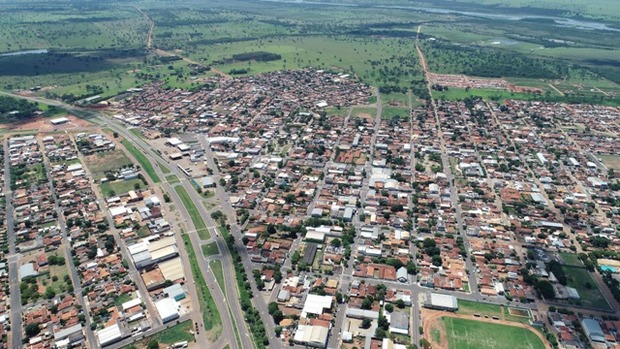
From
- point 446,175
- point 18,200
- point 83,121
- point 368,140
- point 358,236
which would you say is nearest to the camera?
point 358,236

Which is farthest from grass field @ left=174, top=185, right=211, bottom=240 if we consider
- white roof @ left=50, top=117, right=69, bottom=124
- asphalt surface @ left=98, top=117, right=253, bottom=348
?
white roof @ left=50, top=117, right=69, bottom=124

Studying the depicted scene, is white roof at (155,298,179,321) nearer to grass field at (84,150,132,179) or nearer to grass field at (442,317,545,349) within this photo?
grass field at (442,317,545,349)

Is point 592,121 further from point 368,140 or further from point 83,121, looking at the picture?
point 83,121

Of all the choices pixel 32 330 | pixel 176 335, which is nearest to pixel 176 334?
pixel 176 335

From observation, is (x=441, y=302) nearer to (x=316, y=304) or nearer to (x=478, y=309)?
(x=478, y=309)

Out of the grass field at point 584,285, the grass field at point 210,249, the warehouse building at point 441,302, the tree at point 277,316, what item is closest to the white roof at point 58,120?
the grass field at point 210,249

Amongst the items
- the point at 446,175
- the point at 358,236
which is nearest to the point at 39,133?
the point at 358,236
